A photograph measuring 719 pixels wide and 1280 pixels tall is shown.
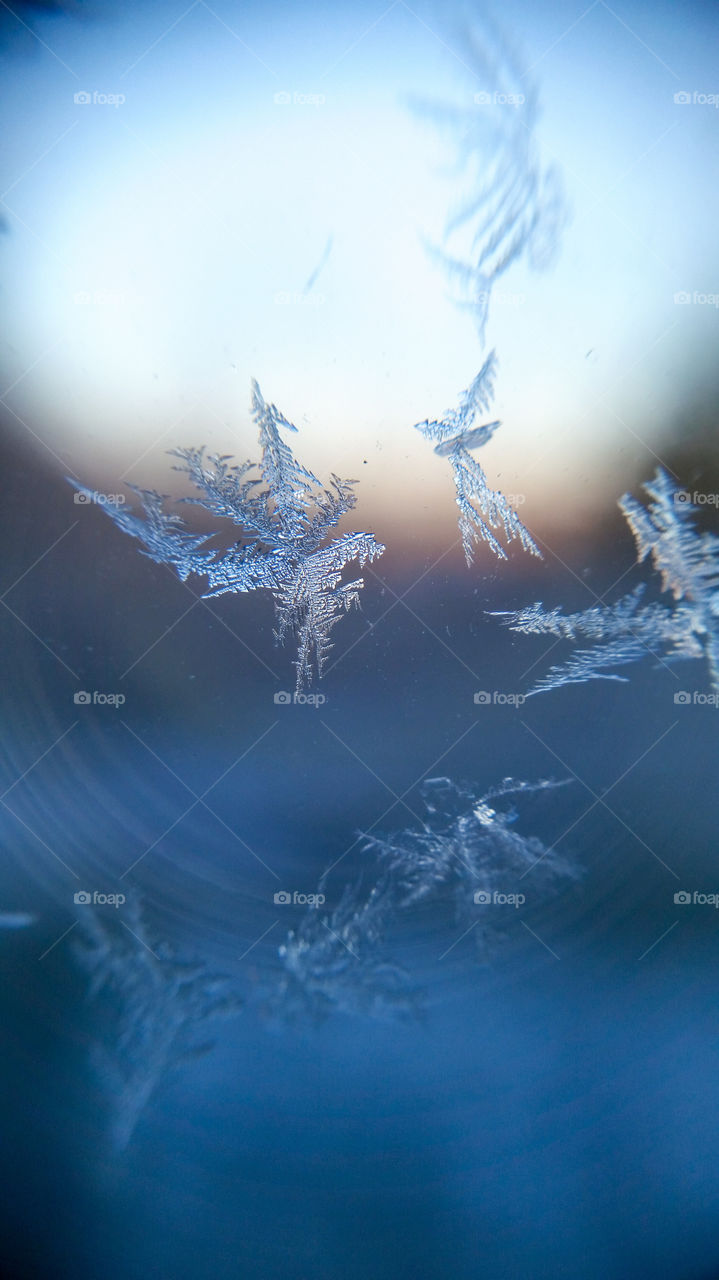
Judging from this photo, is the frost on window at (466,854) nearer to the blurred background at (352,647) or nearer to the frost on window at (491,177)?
the blurred background at (352,647)

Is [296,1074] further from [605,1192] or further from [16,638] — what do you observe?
[16,638]

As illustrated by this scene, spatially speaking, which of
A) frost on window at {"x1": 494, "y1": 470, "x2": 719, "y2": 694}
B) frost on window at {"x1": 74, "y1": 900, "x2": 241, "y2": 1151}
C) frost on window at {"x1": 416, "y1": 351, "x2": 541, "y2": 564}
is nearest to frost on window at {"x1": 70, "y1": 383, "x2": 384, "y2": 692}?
frost on window at {"x1": 416, "y1": 351, "x2": 541, "y2": 564}

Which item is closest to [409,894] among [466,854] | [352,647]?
[466,854]

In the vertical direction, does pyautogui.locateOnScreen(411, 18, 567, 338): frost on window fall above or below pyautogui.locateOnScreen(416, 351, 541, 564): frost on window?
above

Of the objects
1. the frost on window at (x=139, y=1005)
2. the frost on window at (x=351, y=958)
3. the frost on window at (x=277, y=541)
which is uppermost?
the frost on window at (x=277, y=541)

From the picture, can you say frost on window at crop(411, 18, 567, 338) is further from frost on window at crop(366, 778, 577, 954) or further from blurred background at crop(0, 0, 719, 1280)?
frost on window at crop(366, 778, 577, 954)

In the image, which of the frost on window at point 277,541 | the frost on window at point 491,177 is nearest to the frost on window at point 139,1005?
the frost on window at point 277,541
